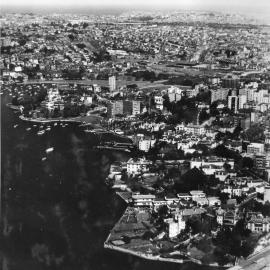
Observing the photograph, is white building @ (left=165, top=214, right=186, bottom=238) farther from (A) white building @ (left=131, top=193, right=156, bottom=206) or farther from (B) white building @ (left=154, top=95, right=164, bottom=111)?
(B) white building @ (left=154, top=95, right=164, bottom=111)

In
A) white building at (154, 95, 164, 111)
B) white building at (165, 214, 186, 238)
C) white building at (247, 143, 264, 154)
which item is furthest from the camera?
white building at (154, 95, 164, 111)

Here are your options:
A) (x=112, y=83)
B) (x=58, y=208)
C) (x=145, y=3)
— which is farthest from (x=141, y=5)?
(x=58, y=208)

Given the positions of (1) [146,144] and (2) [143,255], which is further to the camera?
(1) [146,144]

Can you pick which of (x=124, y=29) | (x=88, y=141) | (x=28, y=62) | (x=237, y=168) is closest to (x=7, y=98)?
(x=28, y=62)

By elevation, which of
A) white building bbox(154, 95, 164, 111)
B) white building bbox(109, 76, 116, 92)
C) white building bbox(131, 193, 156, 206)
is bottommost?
white building bbox(131, 193, 156, 206)

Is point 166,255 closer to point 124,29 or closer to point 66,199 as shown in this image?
point 66,199

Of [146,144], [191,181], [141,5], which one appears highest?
[141,5]

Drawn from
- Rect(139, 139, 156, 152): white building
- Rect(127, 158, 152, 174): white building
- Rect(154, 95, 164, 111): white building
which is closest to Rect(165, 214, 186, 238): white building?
Rect(127, 158, 152, 174): white building

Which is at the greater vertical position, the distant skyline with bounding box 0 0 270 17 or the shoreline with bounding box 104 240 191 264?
the distant skyline with bounding box 0 0 270 17

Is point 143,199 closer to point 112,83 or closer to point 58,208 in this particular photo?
point 58,208

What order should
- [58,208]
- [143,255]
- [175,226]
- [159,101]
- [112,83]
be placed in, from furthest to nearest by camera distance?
Result: [112,83] → [159,101] → [58,208] → [175,226] → [143,255]
